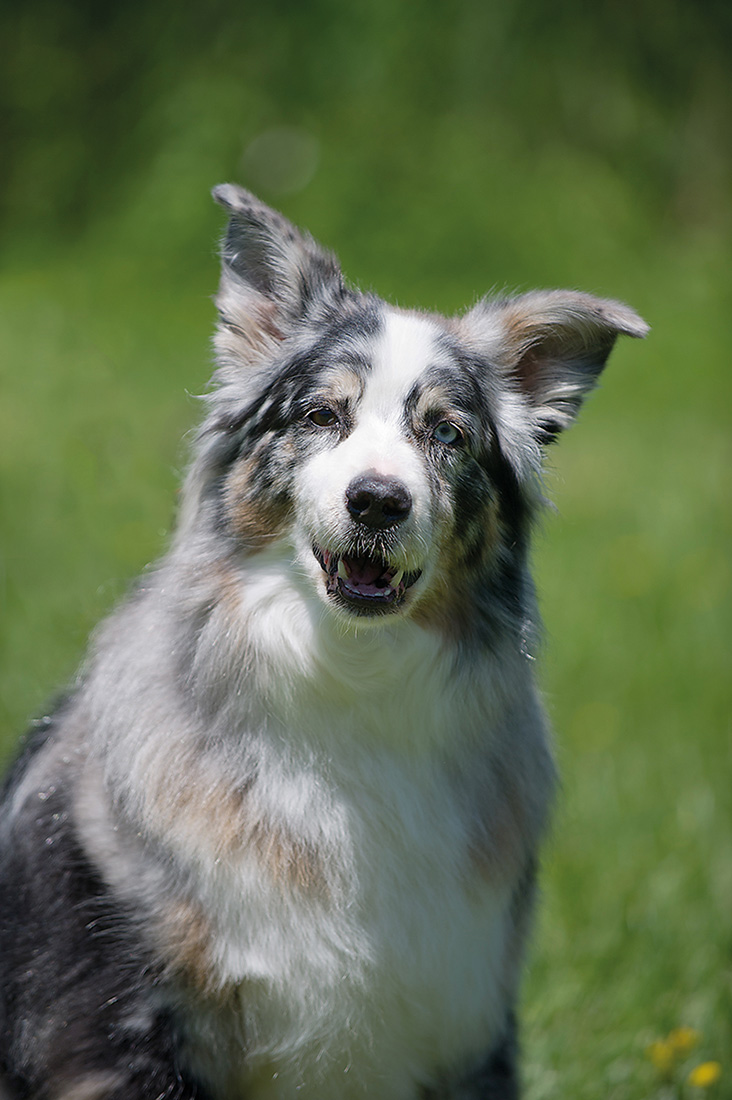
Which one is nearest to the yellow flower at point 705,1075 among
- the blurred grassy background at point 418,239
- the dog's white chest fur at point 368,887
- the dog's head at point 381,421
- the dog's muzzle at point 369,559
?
the dog's white chest fur at point 368,887

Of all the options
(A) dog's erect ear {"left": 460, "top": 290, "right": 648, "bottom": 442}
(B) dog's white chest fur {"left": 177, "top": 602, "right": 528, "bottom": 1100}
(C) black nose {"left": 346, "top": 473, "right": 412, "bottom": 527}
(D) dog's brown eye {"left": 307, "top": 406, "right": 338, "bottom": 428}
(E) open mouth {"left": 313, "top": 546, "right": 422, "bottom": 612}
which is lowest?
(B) dog's white chest fur {"left": 177, "top": 602, "right": 528, "bottom": 1100}

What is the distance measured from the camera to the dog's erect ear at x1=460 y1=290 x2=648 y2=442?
331cm

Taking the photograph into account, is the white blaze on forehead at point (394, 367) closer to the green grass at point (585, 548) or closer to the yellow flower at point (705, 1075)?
the green grass at point (585, 548)

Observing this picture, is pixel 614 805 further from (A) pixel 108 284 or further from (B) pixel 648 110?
(B) pixel 648 110

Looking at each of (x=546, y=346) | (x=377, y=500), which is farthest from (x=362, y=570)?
(x=546, y=346)

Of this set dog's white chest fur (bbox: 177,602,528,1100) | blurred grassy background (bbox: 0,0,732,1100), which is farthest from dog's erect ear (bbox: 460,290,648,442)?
blurred grassy background (bbox: 0,0,732,1100)

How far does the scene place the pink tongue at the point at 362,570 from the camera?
295 centimetres

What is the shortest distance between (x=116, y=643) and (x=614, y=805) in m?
2.95

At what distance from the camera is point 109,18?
13828 millimetres

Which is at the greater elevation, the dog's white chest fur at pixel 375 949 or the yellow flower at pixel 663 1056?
the dog's white chest fur at pixel 375 949

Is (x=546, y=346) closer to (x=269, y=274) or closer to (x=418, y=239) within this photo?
(x=269, y=274)

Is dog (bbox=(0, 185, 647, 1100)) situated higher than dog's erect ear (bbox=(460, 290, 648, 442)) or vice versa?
dog's erect ear (bbox=(460, 290, 648, 442))

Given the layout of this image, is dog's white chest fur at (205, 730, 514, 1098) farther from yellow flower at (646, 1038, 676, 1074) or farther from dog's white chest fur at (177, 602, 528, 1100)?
yellow flower at (646, 1038, 676, 1074)

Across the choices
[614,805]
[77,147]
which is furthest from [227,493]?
[77,147]
